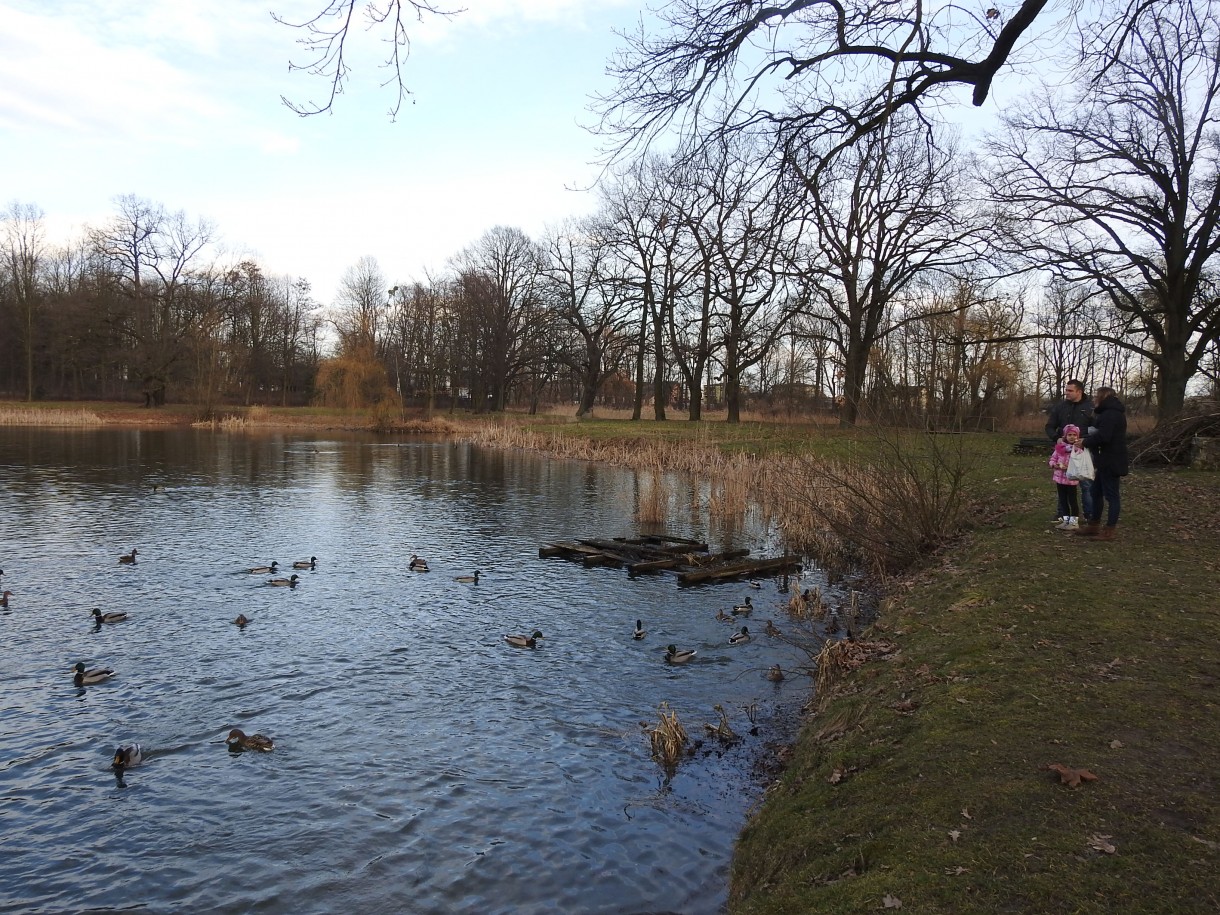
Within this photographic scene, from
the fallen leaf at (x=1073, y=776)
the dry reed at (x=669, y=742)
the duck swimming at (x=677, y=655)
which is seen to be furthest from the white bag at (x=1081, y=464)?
the fallen leaf at (x=1073, y=776)

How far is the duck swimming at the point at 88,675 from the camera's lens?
7.85m

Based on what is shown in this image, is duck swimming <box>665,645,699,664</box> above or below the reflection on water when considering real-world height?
above

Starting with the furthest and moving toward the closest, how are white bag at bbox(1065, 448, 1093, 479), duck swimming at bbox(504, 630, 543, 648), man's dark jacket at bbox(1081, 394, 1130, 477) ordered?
1. white bag at bbox(1065, 448, 1093, 479)
2. man's dark jacket at bbox(1081, 394, 1130, 477)
3. duck swimming at bbox(504, 630, 543, 648)

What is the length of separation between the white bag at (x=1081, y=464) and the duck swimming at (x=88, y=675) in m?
12.4

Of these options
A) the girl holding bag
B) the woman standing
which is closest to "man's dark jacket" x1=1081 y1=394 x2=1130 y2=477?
the woman standing

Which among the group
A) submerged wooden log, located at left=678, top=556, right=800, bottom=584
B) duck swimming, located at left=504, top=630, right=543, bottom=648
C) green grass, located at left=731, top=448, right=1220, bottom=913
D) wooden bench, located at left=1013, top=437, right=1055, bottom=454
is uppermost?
wooden bench, located at left=1013, top=437, right=1055, bottom=454

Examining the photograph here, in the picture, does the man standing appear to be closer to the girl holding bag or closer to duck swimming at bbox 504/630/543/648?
the girl holding bag

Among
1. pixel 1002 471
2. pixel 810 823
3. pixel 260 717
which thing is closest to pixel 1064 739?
pixel 810 823

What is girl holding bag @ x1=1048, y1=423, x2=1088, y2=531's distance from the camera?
11.1m

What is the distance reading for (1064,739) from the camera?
4.59 m

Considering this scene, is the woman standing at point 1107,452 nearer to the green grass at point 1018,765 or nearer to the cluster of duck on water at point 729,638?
the green grass at point 1018,765

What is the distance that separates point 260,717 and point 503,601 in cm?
465

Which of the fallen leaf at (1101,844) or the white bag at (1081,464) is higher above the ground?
the white bag at (1081,464)

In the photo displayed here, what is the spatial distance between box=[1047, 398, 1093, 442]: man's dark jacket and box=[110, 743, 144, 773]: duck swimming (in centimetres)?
1180
